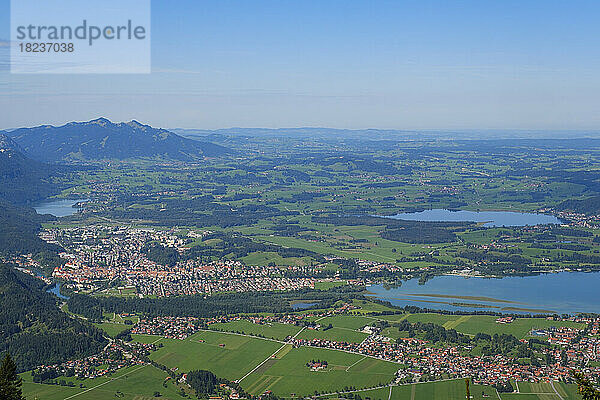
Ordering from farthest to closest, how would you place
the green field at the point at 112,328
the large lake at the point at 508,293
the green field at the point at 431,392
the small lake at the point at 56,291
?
the small lake at the point at 56,291, the large lake at the point at 508,293, the green field at the point at 112,328, the green field at the point at 431,392

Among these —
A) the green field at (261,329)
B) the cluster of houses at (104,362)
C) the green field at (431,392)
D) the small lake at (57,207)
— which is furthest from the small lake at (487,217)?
the cluster of houses at (104,362)

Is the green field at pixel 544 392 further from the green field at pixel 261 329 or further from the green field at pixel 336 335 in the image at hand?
the green field at pixel 261 329

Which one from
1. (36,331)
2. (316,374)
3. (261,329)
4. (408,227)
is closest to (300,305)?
(261,329)

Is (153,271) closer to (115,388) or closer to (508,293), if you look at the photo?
(115,388)

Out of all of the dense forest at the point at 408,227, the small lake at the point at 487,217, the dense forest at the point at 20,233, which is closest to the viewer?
the dense forest at the point at 20,233

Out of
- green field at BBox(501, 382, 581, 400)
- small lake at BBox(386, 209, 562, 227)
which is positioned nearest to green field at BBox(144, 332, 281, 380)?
green field at BBox(501, 382, 581, 400)

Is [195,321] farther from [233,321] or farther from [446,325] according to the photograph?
[446,325]
